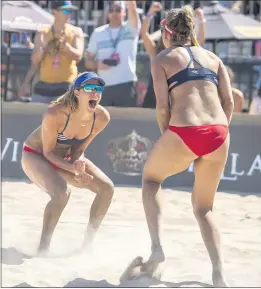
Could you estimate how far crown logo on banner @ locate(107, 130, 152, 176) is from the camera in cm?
825

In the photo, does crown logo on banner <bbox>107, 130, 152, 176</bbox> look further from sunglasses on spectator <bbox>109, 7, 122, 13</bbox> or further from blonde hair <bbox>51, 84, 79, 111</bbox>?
blonde hair <bbox>51, 84, 79, 111</bbox>

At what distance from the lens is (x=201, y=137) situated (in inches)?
170

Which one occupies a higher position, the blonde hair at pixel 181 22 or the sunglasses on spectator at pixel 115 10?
the blonde hair at pixel 181 22

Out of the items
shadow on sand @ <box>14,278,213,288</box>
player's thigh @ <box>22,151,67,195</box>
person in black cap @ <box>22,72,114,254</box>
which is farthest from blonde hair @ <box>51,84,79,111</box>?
shadow on sand @ <box>14,278,213,288</box>

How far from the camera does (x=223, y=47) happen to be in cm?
1422

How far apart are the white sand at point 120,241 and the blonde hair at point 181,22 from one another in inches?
60.2

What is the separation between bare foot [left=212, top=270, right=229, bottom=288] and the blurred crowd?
4278 mm

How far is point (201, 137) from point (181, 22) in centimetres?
74

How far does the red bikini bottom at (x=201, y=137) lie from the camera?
4.32 metres

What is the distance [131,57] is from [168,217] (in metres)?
2.82

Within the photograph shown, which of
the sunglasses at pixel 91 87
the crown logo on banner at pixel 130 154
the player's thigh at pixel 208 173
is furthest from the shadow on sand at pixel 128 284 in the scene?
the crown logo on banner at pixel 130 154

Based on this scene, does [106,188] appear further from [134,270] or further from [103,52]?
[103,52]

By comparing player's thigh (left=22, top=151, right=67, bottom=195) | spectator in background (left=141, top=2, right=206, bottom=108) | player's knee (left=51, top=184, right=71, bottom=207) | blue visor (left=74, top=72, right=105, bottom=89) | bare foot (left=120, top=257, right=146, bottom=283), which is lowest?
bare foot (left=120, top=257, right=146, bottom=283)

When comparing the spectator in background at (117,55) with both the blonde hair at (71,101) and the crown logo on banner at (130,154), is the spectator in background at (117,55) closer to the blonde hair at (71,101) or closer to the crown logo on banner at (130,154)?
the crown logo on banner at (130,154)
